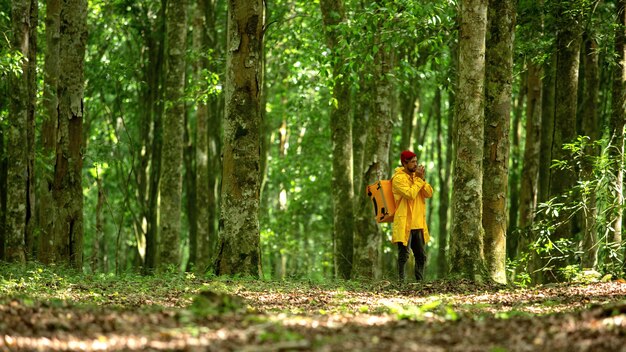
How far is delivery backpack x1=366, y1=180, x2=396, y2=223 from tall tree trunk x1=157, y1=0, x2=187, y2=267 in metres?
7.16

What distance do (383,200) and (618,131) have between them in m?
4.31

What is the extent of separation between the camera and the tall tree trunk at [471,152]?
13148mm

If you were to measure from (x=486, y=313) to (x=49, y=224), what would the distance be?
10.3m

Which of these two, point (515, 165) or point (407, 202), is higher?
point (515, 165)

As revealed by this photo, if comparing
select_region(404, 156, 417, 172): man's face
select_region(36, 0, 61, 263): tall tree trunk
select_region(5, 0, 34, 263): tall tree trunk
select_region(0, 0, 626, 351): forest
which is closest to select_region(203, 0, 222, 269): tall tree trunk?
select_region(0, 0, 626, 351): forest

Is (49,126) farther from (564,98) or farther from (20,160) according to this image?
(564,98)

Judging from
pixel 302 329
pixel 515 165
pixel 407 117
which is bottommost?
pixel 302 329

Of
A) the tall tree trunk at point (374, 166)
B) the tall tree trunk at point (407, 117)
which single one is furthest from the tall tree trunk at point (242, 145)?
the tall tree trunk at point (407, 117)

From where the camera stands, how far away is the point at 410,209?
14.1 m

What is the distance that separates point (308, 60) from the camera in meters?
18.8

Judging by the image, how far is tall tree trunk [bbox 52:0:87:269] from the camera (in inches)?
629

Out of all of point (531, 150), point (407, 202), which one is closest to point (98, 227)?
point (531, 150)

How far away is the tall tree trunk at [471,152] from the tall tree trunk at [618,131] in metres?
2.35

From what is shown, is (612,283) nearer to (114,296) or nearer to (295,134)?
(114,296)
